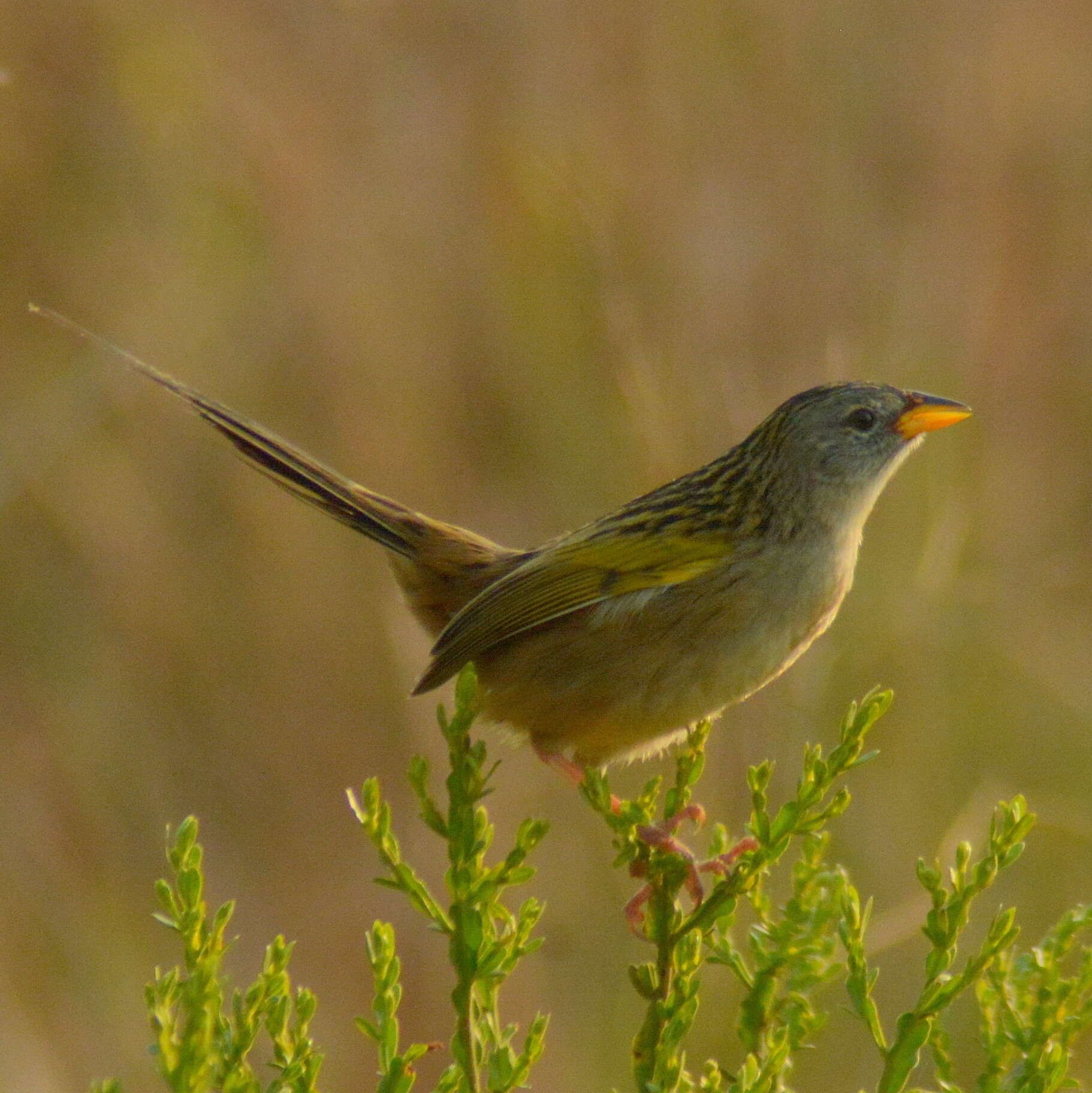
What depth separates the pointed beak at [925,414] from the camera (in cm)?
407

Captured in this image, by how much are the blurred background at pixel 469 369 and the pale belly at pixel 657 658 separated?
1.15 m

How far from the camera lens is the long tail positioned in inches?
154

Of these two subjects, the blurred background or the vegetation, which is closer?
the vegetation

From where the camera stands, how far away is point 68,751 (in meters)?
5.19

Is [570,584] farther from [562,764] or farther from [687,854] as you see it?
[687,854]

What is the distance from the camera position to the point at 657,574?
3.82 metres

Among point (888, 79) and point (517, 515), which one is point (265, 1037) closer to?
point (517, 515)

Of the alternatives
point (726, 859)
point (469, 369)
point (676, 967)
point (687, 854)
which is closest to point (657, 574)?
point (726, 859)

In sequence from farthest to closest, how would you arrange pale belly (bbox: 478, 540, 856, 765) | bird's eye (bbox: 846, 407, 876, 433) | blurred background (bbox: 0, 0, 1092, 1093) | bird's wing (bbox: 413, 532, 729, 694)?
blurred background (bbox: 0, 0, 1092, 1093)
bird's eye (bbox: 846, 407, 876, 433)
bird's wing (bbox: 413, 532, 729, 694)
pale belly (bbox: 478, 540, 856, 765)

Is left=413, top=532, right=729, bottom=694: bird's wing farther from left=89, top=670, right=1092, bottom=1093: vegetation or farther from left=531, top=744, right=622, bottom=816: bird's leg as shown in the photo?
left=89, top=670, right=1092, bottom=1093: vegetation

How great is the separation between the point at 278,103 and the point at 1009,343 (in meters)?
2.78

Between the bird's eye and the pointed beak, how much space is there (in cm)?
7

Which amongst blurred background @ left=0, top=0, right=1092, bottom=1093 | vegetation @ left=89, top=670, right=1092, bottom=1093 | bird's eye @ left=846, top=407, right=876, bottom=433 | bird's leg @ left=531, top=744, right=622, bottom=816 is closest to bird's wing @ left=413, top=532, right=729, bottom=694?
bird's leg @ left=531, top=744, right=622, bottom=816

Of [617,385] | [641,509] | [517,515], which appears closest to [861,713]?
[641,509]
